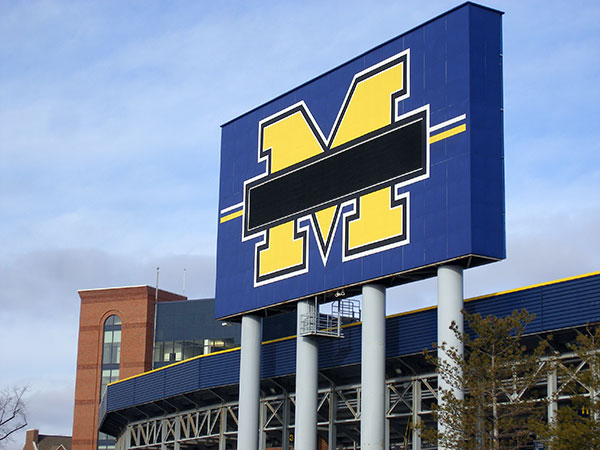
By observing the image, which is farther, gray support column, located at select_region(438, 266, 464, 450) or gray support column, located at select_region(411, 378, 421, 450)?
gray support column, located at select_region(411, 378, 421, 450)

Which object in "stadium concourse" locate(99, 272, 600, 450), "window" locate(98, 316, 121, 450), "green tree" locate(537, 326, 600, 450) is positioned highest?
"window" locate(98, 316, 121, 450)

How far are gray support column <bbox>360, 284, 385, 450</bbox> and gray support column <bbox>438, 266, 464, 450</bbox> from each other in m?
2.98

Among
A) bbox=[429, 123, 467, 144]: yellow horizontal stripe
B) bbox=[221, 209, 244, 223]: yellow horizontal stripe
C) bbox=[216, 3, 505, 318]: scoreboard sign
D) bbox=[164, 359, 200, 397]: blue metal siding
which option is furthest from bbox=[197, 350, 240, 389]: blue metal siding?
bbox=[429, 123, 467, 144]: yellow horizontal stripe

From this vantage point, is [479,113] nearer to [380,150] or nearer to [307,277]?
[380,150]

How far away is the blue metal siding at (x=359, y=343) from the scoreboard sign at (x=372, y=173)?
8.78 feet

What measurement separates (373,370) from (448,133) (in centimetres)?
916

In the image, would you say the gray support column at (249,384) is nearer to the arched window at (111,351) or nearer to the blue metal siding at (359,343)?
the blue metal siding at (359,343)

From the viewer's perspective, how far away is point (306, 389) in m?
41.1

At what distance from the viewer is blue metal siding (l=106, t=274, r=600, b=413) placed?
34.4 metres

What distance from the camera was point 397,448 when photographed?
4841 centimetres

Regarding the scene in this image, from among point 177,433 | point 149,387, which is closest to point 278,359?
point 177,433

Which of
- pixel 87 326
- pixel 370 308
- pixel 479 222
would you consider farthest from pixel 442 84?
pixel 87 326

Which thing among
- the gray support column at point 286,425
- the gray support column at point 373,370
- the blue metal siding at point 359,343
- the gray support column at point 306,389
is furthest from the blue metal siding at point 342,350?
the gray support column at point 286,425

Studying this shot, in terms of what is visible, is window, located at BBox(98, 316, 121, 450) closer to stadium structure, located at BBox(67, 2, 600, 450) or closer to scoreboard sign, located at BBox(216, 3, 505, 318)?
stadium structure, located at BBox(67, 2, 600, 450)
